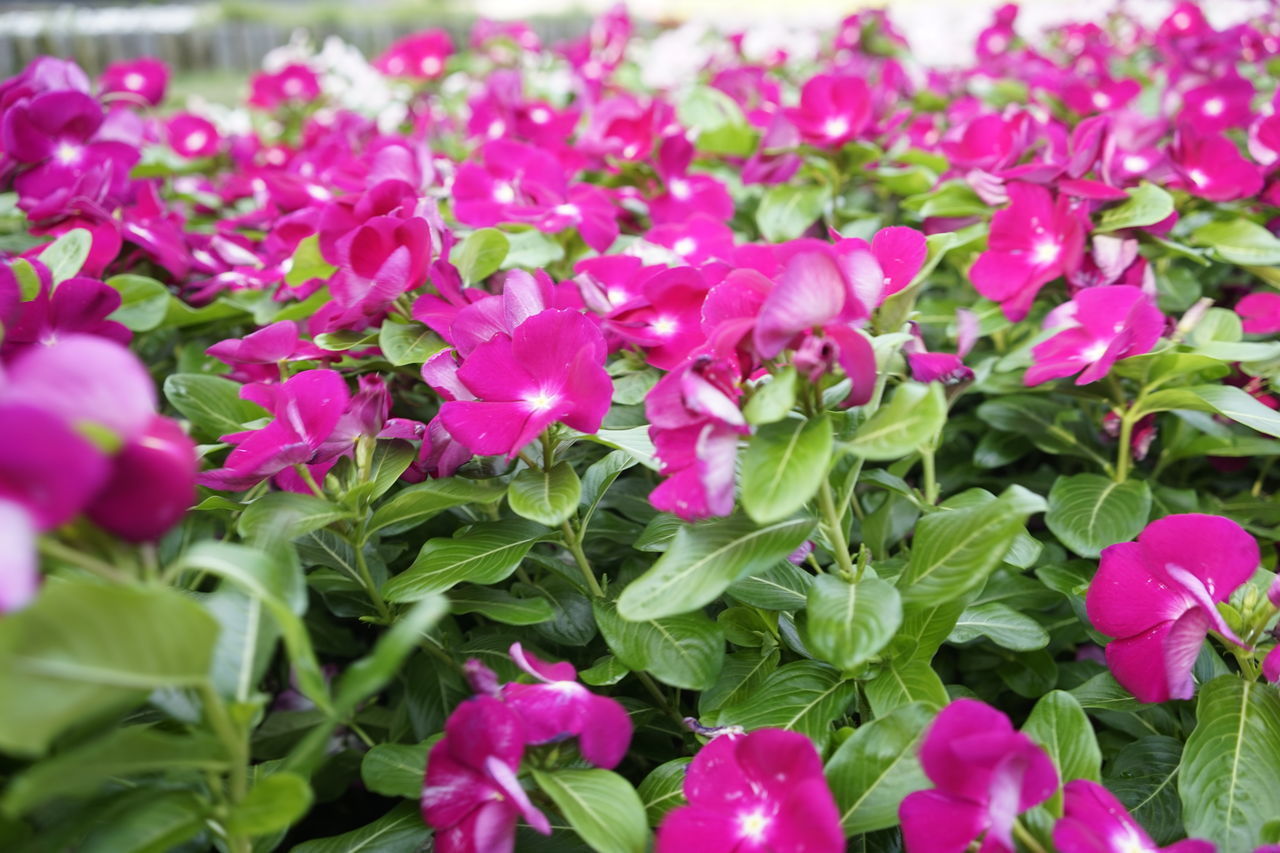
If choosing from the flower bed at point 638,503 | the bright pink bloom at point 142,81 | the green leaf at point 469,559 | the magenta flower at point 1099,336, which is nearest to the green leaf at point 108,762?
the flower bed at point 638,503

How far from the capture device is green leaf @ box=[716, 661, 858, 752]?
90 centimetres

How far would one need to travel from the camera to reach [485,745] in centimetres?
77

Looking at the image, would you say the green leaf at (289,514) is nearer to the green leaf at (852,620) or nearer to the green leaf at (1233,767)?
the green leaf at (852,620)

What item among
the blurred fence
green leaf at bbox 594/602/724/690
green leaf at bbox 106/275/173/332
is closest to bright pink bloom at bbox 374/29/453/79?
green leaf at bbox 106/275/173/332

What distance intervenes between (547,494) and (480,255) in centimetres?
45

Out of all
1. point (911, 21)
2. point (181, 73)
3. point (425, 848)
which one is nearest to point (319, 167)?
point (425, 848)

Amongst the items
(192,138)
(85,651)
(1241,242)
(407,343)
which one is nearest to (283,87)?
(192,138)

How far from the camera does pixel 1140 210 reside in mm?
1327

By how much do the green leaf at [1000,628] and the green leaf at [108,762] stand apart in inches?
28.5

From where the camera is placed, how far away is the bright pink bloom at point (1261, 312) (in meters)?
1.38

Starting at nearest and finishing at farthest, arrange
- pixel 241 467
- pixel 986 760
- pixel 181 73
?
pixel 986 760 < pixel 241 467 < pixel 181 73

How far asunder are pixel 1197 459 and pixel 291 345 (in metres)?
1.43

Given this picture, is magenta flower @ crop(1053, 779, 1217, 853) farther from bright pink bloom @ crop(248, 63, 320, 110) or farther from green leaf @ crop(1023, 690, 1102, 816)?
bright pink bloom @ crop(248, 63, 320, 110)

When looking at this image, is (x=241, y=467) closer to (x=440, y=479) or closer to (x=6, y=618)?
(x=440, y=479)
